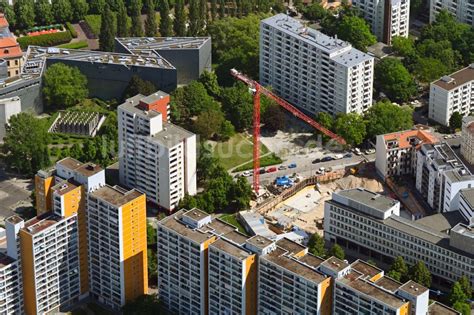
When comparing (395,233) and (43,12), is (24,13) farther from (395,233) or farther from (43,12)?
(395,233)

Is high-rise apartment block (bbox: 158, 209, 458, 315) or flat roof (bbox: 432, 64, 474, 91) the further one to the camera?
flat roof (bbox: 432, 64, 474, 91)

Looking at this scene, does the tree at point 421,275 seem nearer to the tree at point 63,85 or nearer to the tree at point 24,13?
the tree at point 63,85

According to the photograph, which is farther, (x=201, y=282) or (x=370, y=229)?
(x=370, y=229)

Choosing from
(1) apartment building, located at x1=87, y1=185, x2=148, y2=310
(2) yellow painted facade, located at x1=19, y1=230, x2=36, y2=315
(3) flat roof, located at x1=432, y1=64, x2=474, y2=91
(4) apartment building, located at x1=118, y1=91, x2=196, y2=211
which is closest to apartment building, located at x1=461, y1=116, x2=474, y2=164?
(3) flat roof, located at x1=432, y1=64, x2=474, y2=91

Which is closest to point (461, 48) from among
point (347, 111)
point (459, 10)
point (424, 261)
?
point (459, 10)

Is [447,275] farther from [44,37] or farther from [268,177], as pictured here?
[44,37]

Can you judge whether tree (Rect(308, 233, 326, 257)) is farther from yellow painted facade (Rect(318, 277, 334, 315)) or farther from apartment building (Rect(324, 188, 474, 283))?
yellow painted facade (Rect(318, 277, 334, 315))
